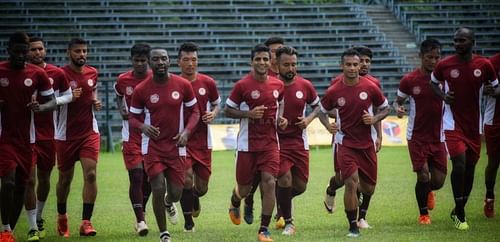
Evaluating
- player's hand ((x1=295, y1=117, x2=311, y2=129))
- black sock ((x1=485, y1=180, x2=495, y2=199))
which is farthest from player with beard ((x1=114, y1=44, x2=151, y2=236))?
black sock ((x1=485, y1=180, x2=495, y2=199))

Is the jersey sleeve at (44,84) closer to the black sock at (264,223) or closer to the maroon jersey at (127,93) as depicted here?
the maroon jersey at (127,93)

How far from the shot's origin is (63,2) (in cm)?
3994

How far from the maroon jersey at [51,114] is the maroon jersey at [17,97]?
75cm

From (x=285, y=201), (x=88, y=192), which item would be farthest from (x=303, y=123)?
(x=88, y=192)

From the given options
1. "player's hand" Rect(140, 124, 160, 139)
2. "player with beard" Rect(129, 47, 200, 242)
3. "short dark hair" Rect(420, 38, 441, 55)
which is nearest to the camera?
"player's hand" Rect(140, 124, 160, 139)

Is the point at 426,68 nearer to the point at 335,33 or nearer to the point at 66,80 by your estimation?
the point at 66,80

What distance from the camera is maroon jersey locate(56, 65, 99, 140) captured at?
1320 centimetres

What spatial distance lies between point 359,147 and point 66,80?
3.87m

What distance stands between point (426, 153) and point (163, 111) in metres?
4.23

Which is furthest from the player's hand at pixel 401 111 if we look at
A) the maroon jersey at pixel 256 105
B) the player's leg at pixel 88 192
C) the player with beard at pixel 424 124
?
the player's leg at pixel 88 192

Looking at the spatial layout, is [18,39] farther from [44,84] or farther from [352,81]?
[352,81]

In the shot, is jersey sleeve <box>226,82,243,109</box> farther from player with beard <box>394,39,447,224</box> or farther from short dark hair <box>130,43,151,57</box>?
player with beard <box>394,39,447,224</box>

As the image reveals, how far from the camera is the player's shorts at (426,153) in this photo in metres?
13.8

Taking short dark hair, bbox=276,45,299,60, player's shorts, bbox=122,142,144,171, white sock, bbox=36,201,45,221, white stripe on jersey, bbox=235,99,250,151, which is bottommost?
white sock, bbox=36,201,45,221
